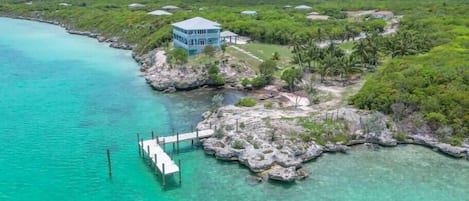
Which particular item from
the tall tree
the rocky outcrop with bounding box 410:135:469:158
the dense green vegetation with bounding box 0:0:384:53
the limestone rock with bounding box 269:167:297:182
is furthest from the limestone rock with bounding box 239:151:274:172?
the dense green vegetation with bounding box 0:0:384:53

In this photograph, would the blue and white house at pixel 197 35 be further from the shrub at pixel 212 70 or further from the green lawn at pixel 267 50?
the shrub at pixel 212 70

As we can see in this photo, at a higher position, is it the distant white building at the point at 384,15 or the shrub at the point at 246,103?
the distant white building at the point at 384,15

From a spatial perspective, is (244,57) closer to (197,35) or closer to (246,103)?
(197,35)

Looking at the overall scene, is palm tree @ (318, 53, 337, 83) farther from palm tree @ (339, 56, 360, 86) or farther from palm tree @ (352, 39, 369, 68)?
palm tree @ (352, 39, 369, 68)

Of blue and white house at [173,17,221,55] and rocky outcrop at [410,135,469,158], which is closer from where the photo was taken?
rocky outcrop at [410,135,469,158]

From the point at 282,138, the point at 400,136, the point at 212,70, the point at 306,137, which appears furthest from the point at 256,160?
the point at 212,70

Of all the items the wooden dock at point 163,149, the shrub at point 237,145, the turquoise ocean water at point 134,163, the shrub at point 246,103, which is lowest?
the turquoise ocean water at point 134,163

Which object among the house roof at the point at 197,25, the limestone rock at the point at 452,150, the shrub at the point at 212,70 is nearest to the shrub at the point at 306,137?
the limestone rock at the point at 452,150
